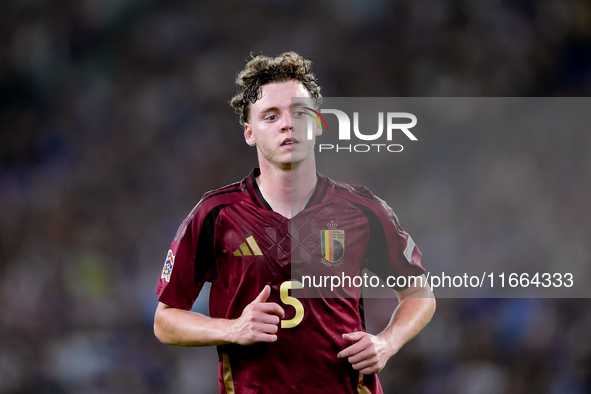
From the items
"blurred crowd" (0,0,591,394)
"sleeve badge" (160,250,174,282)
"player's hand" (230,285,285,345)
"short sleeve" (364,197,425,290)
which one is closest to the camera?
"player's hand" (230,285,285,345)

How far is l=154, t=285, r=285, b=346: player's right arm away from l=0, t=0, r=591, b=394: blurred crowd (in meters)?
1.19

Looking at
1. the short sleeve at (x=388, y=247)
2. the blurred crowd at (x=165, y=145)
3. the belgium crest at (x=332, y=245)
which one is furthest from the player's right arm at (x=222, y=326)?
the blurred crowd at (x=165, y=145)

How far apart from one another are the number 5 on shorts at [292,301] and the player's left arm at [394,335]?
0.57ft

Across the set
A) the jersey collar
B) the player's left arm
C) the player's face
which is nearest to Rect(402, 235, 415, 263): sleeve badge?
the player's left arm

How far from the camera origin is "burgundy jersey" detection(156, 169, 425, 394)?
1.86m

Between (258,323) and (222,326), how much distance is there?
152 millimetres

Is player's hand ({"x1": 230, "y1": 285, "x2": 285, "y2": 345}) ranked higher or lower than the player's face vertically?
lower

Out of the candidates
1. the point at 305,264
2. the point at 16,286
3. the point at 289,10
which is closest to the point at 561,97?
the point at 289,10

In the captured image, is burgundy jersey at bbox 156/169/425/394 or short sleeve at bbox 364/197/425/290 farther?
short sleeve at bbox 364/197/425/290

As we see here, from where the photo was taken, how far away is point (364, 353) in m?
1.77

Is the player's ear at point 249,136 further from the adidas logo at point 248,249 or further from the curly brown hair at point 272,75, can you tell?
the adidas logo at point 248,249

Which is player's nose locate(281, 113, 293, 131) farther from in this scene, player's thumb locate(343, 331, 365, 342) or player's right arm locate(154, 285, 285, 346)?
player's thumb locate(343, 331, 365, 342)

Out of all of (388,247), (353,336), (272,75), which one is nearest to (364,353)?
(353,336)

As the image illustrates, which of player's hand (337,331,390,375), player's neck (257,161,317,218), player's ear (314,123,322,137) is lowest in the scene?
player's hand (337,331,390,375)
